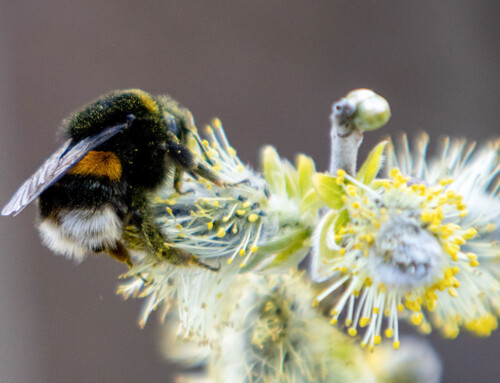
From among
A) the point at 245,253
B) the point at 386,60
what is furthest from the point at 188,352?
the point at 386,60

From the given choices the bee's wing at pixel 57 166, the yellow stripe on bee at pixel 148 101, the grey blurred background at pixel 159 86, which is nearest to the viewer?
the bee's wing at pixel 57 166

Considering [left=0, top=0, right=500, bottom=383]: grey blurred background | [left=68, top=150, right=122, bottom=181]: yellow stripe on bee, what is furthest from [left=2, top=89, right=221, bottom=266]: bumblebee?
[left=0, top=0, right=500, bottom=383]: grey blurred background

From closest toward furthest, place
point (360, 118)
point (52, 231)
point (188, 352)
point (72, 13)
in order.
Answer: point (360, 118) < point (52, 231) < point (188, 352) < point (72, 13)

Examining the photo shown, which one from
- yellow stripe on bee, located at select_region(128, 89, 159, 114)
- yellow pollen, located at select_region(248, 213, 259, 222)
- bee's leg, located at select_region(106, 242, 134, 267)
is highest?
yellow stripe on bee, located at select_region(128, 89, 159, 114)

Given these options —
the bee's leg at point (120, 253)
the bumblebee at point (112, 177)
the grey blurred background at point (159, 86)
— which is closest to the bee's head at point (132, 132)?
the bumblebee at point (112, 177)

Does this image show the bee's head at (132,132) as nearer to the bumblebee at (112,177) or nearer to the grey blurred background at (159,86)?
the bumblebee at (112,177)

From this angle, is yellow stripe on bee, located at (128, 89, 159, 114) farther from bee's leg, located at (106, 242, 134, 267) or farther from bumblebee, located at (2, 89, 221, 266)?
bee's leg, located at (106, 242, 134, 267)

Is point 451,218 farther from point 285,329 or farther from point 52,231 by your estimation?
point 52,231
